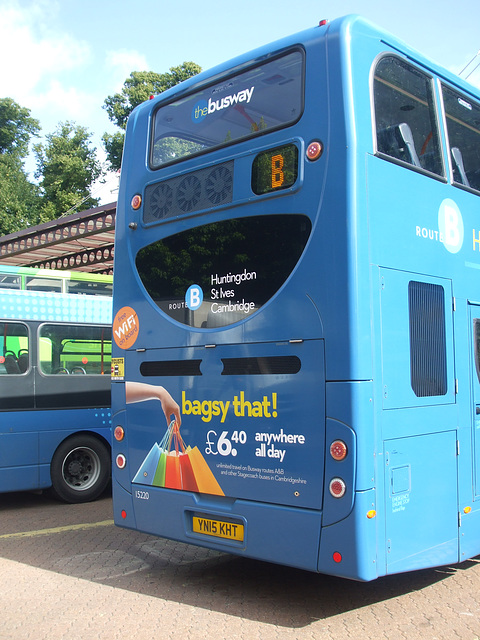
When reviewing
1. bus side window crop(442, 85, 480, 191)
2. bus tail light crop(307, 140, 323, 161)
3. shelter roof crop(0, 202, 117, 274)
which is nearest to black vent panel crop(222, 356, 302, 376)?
bus tail light crop(307, 140, 323, 161)

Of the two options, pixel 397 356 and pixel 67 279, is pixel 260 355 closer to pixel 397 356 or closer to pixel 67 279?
pixel 397 356

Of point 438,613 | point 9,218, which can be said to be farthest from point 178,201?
point 9,218

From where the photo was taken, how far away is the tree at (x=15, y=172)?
36656mm

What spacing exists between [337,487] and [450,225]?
2386 millimetres

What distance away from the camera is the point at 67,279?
1103cm

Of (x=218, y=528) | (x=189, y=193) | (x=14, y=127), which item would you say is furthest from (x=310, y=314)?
(x=14, y=127)

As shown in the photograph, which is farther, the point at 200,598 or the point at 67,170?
the point at 67,170

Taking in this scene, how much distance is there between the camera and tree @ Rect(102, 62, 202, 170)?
39938 mm

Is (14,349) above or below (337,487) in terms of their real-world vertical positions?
above

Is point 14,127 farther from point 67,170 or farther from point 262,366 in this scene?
point 262,366

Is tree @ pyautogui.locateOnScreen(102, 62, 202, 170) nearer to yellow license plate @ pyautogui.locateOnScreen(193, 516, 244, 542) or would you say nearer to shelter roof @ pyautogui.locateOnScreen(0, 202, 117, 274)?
shelter roof @ pyautogui.locateOnScreen(0, 202, 117, 274)

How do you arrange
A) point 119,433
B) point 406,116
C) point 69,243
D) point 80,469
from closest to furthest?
point 406,116 → point 119,433 → point 80,469 → point 69,243

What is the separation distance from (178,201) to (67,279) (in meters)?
5.60

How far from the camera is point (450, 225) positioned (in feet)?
18.2
